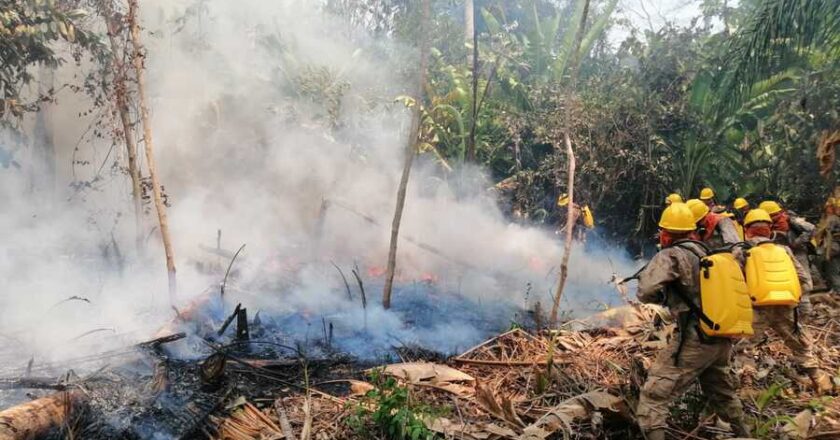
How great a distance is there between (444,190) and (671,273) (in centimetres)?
989

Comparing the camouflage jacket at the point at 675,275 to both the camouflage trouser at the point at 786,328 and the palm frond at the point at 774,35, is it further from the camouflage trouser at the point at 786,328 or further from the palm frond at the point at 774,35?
the palm frond at the point at 774,35

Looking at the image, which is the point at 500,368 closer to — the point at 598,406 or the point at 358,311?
the point at 598,406

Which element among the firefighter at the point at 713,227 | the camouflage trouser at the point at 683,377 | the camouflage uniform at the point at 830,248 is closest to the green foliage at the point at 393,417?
the camouflage trouser at the point at 683,377

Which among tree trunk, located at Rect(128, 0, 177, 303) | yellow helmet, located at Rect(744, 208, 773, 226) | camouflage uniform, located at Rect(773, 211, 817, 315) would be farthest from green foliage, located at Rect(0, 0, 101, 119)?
camouflage uniform, located at Rect(773, 211, 817, 315)

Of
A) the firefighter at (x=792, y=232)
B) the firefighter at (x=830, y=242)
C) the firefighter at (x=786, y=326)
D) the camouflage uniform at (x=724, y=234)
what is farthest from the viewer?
the firefighter at (x=830, y=242)

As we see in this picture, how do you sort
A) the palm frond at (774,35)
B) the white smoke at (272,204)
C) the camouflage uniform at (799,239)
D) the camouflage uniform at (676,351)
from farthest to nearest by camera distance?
the white smoke at (272,204) → the palm frond at (774,35) → the camouflage uniform at (799,239) → the camouflage uniform at (676,351)

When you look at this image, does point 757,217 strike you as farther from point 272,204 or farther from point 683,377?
point 272,204

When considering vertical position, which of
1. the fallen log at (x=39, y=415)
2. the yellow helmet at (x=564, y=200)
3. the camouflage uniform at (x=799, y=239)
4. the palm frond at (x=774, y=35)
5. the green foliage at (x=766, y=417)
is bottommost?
the green foliage at (x=766, y=417)

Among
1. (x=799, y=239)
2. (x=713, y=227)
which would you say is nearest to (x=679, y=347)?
(x=713, y=227)

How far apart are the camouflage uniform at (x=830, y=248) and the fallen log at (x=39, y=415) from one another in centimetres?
1018

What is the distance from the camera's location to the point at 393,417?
396cm

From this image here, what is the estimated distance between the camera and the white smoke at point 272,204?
7.99m

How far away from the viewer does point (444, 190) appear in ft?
44.7

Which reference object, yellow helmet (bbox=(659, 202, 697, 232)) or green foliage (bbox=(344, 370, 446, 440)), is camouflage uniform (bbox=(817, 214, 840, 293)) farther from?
green foliage (bbox=(344, 370, 446, 440))
